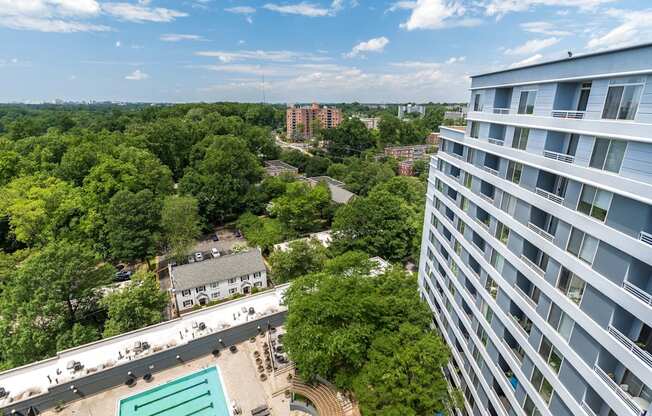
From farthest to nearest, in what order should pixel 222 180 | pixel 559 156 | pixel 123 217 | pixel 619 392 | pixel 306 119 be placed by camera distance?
pixel 306 119 < pixel 222 180 < pixel 123 217 < pixel 559 156 < pixel 619 392

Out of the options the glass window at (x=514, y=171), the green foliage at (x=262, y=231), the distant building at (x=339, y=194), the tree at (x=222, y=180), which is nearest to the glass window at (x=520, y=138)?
the glass window at (x=514, y=171)

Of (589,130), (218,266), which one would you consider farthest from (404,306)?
(218,266)

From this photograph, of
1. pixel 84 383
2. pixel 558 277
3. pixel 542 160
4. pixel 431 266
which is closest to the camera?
pixel 558 277

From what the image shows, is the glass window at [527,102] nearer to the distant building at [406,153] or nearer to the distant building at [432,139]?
the distant building at [406,153]

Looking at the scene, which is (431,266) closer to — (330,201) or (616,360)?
(616,360)

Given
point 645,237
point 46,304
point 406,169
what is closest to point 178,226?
point 46,304

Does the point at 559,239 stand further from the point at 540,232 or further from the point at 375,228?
the point at 375,228
